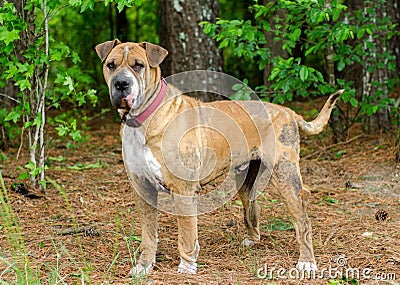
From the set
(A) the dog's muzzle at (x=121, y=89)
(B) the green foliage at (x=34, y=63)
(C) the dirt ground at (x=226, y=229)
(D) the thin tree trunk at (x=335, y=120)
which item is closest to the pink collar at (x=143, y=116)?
(A) the dog's muzzle at (x=121, y=89)

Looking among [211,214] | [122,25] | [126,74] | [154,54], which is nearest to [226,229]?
[211,214]

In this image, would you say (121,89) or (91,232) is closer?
(121,89)

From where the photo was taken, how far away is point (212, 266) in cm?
427

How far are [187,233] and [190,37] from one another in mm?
4341

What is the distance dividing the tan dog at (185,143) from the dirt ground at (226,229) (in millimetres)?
231

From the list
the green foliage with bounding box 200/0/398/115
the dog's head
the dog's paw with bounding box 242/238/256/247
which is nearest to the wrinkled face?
the dog's head

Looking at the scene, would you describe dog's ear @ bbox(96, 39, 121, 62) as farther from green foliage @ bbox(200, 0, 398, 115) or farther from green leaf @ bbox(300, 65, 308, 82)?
green leaf @ bbox(300, 65, 308, 82)

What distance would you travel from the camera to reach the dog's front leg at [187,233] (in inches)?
160

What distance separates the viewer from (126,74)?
3814 mm

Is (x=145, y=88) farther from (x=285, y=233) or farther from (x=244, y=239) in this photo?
(x=285, y=233)

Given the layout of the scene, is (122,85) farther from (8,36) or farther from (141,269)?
(8,36)

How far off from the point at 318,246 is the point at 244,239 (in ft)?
2.05

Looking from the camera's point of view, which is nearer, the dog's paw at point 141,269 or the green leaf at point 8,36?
the dog's paw at point 141,269

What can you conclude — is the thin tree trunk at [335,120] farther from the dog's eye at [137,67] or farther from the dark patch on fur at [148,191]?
the dog's eye at [137,67]
